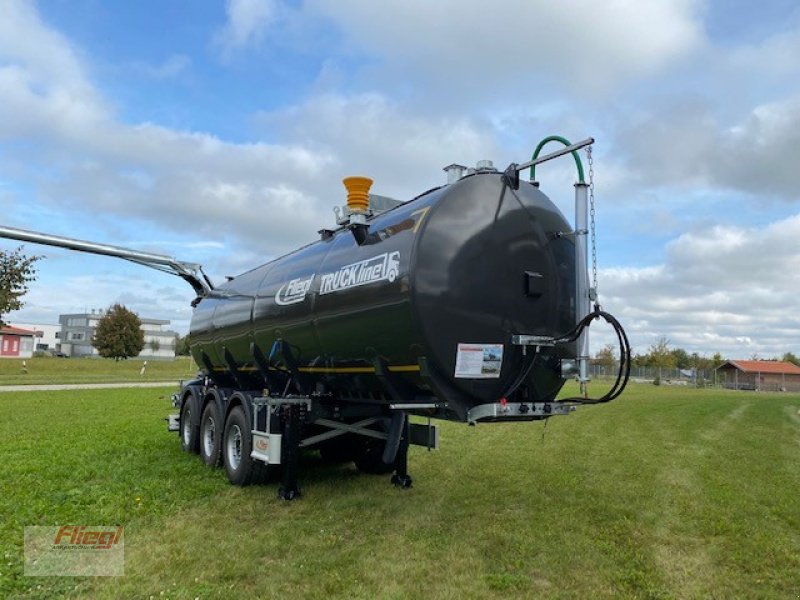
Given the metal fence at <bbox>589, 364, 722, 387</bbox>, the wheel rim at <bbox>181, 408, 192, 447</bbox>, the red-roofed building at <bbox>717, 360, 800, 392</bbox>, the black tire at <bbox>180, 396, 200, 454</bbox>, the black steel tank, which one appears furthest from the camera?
the red-roofed building at <bbox>717, 360, 800, 392</bbox>

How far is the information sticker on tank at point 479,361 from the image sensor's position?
19.5 ft

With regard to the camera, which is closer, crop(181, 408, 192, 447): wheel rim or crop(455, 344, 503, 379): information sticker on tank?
crop(455, 344, 503, 379): information sticker on tank

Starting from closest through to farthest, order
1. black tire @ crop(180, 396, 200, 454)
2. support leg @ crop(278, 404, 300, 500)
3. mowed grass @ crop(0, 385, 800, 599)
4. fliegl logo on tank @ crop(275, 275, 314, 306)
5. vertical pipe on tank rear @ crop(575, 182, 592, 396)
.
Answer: mowed grass @ crop(0, 385, 800, 599)
vertical pipe on tank rear @ crop(575, 182, 592, 396)
fliegl logo on tank @ crop(275, 275, 314, 306)
support leg @ crop(278, 404, 300, 500)
black tire @ crop(180, 396, 200, 454)

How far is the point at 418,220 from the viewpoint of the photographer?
19.9 feet

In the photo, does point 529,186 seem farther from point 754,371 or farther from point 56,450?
point 754,371

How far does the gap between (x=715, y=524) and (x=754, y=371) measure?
80124mm

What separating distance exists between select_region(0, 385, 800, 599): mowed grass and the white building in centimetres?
10774

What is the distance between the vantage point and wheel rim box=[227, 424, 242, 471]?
9.01 meters

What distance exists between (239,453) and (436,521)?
3324mm

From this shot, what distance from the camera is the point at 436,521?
23.1ft

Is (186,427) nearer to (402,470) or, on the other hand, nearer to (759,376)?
(402,470)

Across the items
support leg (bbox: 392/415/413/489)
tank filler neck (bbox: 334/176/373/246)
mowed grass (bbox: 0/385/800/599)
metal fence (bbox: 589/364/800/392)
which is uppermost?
tank filler neck (bbox: 334/176/373/246)

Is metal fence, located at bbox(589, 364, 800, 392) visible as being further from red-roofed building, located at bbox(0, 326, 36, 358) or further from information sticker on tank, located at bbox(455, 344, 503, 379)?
red-roofed building, located at bbox(0, 326, 36, 358)

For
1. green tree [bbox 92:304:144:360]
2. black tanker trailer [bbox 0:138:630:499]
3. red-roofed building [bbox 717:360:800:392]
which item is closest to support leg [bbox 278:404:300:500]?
black tanker trailer [bbox 0:138:630:499]
